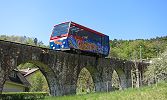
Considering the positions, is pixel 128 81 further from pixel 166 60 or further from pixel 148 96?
pixel 148 96

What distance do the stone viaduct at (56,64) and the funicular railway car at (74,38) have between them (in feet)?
2.46

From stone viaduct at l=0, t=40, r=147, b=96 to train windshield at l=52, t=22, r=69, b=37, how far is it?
2.22m

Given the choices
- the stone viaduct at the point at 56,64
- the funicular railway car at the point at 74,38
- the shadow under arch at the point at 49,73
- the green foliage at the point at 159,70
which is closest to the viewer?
the stone viaduct at the point at 56,64

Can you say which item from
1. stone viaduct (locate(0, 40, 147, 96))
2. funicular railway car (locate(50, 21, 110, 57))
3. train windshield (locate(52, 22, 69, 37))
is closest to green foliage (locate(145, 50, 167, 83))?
stone viaduct (locate(0, 40, 147, 96))

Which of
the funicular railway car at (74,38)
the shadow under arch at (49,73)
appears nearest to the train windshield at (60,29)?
the funicular railway car at (74,38)

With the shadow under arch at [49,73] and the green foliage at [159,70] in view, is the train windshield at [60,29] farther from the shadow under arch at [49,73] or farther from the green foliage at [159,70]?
the green foliage at [159,70]

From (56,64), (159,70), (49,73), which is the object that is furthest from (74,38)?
(159,70)

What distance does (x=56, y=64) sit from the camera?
24656 millimetres

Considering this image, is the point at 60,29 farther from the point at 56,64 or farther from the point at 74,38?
the point at 56,64

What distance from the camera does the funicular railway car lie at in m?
26.0

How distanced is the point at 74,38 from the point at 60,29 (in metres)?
1.69

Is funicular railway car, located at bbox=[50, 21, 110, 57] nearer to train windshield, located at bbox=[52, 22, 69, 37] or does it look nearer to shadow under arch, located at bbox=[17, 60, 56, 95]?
train windshield, located at bbox=[52, 22, 69, 37]

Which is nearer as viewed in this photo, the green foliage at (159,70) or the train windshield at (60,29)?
the train windshield at (60,29)

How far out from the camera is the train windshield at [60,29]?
26497 mm
